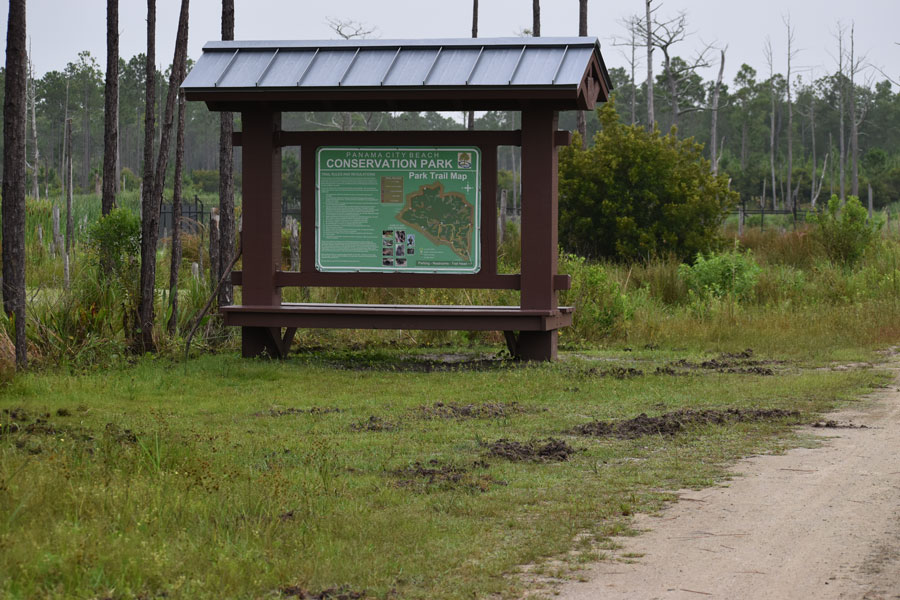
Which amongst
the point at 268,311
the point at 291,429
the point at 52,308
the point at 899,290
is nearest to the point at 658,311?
the point at 899,290

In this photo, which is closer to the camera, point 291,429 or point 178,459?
point 178,459

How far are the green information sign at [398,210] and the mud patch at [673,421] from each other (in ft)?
16.1

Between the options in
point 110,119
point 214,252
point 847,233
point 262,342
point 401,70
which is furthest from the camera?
point 847,233

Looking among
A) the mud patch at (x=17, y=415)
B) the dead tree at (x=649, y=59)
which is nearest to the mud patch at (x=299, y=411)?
the mud patch at (x=17, y=415)

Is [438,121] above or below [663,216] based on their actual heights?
above

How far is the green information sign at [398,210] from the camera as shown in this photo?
45.6 ft

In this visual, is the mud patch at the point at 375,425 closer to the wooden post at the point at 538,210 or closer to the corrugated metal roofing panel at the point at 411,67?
the wooden post at the point at 538,210

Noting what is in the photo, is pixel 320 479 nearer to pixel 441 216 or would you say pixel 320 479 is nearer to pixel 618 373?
pixel 618 373

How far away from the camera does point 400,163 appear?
A: 46.0 feet

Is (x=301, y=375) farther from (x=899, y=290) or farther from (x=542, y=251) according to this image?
(x=899, y=290)

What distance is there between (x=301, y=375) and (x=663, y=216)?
14.6 m

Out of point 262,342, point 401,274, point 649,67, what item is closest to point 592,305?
point 401,274

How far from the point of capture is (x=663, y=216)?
2522cm

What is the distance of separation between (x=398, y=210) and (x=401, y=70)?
176 cm
